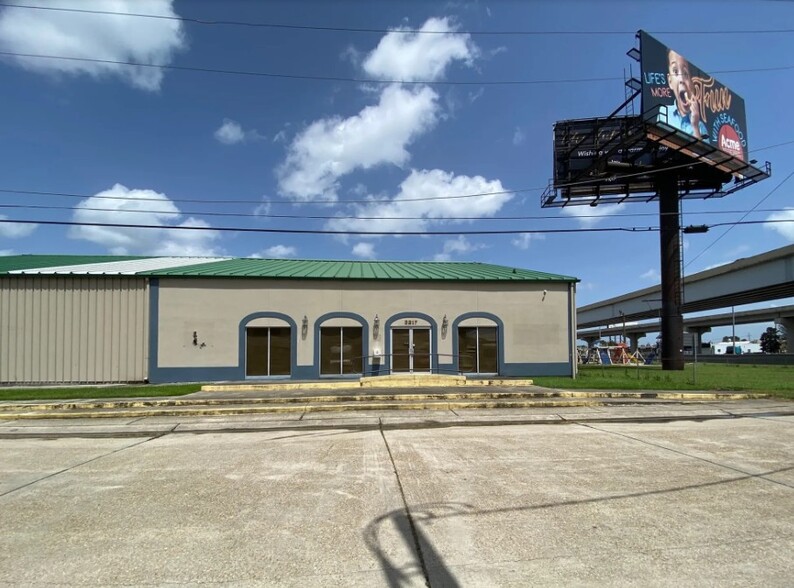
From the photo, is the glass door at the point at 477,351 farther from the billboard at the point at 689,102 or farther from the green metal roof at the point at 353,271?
the billboard at the point at 689,102

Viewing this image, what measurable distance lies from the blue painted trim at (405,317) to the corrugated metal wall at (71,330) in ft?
33.1

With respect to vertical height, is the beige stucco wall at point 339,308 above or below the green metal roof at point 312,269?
below

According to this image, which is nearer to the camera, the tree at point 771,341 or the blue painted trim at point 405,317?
the blue painted trim at point 405,317

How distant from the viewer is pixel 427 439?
9289 millimetres

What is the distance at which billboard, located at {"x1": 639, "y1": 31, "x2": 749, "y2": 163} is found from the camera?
28375mm

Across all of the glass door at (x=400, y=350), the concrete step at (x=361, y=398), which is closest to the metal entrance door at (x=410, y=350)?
the glass door at (x=400, y=350)

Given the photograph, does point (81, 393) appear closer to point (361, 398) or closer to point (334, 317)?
point (361, 398)

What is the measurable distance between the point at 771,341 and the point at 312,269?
135833mm

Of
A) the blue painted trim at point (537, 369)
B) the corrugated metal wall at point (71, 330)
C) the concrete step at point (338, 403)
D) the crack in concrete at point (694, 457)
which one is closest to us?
the crack in concrete at point (694, 457)

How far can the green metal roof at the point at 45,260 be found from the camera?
74.2 feet

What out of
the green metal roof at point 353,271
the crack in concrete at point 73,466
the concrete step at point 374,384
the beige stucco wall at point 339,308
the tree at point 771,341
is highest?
the green metal roof at point 353,271

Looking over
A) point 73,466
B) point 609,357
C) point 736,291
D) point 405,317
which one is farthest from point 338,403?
point 736,291

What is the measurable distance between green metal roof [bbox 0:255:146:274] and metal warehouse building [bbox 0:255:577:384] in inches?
6.6

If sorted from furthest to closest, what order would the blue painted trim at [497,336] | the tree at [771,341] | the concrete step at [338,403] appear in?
the tree at [771,341] < the blue painted trim at [497,336] < the concrete step at [338,403]
